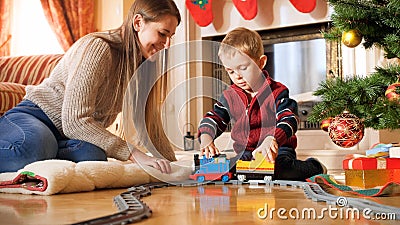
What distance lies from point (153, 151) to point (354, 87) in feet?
2.19

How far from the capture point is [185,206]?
0.99 m

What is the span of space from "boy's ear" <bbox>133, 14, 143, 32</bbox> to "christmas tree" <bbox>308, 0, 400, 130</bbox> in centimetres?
63

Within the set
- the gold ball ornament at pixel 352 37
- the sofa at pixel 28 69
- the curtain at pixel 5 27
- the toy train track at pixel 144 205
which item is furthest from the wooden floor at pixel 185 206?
the curtain at pixel 5 27

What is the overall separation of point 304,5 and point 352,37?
1.44 meters

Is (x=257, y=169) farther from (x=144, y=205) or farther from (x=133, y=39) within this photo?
(x=144, y=205)

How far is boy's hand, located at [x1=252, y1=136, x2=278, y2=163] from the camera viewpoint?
155 centimetres

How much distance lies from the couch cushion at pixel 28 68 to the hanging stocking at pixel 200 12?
38.0 inches

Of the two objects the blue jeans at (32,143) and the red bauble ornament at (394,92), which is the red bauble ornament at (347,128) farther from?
the blue jeans at (32,143)

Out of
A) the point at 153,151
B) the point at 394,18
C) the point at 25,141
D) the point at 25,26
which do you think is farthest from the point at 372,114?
the point at 25,26

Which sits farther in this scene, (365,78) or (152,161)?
(365,78)

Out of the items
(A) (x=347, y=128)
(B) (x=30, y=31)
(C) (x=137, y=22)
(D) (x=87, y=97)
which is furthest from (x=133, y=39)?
(B) (x=30, y=31)

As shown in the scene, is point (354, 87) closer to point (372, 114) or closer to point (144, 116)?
point (372, 114)

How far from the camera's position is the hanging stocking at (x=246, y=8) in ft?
10.9

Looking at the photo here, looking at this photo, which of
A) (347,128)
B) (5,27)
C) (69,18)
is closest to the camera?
(347,128)
